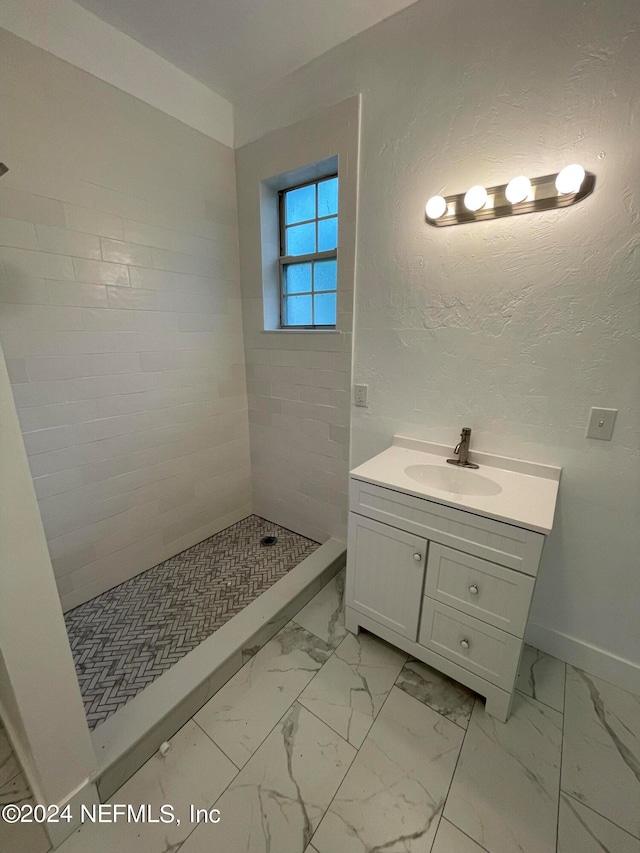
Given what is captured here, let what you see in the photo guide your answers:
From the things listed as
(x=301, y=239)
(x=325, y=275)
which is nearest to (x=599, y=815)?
(x=325, y=275)

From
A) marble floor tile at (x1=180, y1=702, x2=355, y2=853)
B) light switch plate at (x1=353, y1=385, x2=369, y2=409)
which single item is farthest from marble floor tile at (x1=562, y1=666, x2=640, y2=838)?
light switch plate at (x1=353, y1=385, x2=369, y2=409)

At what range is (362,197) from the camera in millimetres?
1716

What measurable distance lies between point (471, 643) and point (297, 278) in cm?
214

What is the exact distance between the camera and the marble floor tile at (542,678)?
143 cm

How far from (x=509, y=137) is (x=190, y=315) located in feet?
5.70

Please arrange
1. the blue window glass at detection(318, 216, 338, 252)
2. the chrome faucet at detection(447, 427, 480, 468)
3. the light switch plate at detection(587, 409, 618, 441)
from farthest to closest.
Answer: the blue window glass at detection(318, 216, 338, 252), the chrome faucet at detection(447, 427, 480, 468), the light switch plate at detection(587, 409, 618, 441)

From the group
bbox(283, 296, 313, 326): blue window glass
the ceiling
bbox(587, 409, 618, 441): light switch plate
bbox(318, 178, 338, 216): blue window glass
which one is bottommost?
bbox(587, 409, 618, 441): light switch plate

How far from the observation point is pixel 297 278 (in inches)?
89.0

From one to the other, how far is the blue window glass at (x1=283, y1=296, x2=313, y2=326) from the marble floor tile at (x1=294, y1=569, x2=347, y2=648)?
64.5 inches

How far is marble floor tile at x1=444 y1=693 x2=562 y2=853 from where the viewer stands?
1.04 meters

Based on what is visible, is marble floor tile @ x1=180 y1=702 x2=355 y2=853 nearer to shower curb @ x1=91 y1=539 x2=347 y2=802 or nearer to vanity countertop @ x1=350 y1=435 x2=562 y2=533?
shower curb @ x1=91 y1=539 x2=347 y2=802

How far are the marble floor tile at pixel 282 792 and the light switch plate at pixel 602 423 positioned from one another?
4.86ft

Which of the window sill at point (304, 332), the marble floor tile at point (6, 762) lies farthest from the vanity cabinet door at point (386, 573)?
the marble floor tile at point (6, 762)

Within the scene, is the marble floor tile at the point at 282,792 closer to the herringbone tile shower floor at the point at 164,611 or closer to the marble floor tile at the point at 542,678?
the herringbone tile shower floor at the point at 164,611
